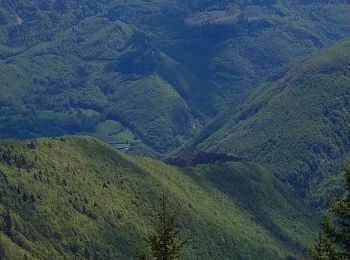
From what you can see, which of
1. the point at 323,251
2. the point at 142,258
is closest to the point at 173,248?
the point at 142,258

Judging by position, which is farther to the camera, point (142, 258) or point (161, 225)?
point (161, 225)

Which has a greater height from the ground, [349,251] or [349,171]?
[349,171]

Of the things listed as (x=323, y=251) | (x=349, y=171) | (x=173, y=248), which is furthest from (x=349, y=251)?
(x=173, y=248)

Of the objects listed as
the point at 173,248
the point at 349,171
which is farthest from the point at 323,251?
the point at 173,248

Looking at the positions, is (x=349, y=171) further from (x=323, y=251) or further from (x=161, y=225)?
(x=161, y=225)

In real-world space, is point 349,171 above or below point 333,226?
above

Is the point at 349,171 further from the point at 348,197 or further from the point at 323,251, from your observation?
the point at 323,251
